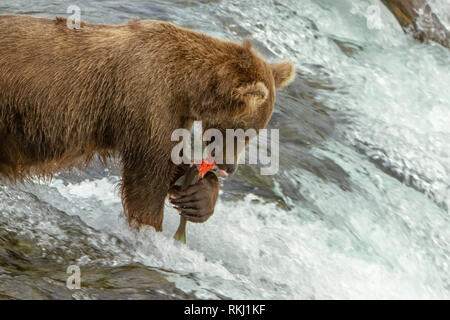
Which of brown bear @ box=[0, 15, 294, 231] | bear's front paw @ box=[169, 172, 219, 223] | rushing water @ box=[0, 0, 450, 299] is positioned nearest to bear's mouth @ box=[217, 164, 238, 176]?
bear's front paw @ box=[169, 172, 219, 223]

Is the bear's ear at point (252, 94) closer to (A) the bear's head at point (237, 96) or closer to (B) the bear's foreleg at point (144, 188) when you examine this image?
(A) the bear's head at point (237, 96)

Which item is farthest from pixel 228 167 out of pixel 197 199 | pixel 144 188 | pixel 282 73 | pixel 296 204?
pixel 296 204

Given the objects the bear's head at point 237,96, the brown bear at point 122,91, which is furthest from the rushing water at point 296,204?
the bear's head at point 237,96

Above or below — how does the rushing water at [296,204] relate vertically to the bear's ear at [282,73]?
below

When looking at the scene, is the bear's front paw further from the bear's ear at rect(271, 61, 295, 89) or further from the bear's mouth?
the bear's ear at rect(271, 61, 295, 89)

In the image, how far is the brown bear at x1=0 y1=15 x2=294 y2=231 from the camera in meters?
4.97

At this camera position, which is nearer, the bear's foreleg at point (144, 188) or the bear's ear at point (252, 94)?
the bear's ear at point (252, 94)

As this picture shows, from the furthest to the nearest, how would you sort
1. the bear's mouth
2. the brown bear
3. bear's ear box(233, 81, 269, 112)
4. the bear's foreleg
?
the bear's mouth → the bear's foreleg → the brown bear → bear's ear box(233, 81, 269, 112)

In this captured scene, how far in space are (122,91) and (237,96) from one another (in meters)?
0.84

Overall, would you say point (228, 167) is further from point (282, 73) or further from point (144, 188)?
point (282, 73)

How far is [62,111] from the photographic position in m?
5.07

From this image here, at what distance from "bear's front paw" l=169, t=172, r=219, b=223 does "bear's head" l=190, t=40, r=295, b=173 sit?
0.23 metres

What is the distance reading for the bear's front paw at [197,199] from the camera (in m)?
5.41
